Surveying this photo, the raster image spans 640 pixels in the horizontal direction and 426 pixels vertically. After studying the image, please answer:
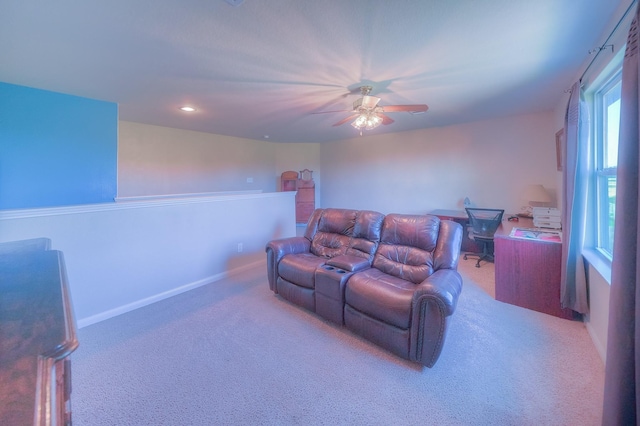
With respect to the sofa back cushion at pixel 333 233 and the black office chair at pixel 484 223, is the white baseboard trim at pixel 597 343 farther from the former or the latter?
the sofa back cushion at pixel 333 233

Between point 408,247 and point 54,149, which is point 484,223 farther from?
point 54,149

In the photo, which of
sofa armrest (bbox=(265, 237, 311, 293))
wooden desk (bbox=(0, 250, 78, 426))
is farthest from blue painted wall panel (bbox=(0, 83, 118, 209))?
wooden desk (bbox=(0, 250, 78, 426))

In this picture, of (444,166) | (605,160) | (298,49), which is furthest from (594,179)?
(444,166)

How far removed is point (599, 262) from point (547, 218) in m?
1.18

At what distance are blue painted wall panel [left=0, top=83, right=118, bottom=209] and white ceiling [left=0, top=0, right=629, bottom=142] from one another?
21 cm

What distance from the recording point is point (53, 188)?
281 cm

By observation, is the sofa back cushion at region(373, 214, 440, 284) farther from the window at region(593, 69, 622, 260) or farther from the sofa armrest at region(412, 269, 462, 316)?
the window at region(593, 69, 622, 260)

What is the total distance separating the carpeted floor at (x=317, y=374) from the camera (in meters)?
1.50

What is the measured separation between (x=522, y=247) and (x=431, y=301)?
5.07 ft

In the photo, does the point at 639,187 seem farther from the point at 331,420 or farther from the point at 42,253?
the point at 42,253

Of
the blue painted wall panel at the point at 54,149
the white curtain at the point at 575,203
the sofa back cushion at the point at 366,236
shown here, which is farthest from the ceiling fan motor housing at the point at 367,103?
the blue painted wall panel at the point at 54,149

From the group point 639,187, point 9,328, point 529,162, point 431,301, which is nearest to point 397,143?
point 529,162

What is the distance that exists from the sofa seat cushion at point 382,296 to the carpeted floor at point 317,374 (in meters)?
0.31

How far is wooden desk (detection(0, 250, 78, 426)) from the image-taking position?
0.47m
